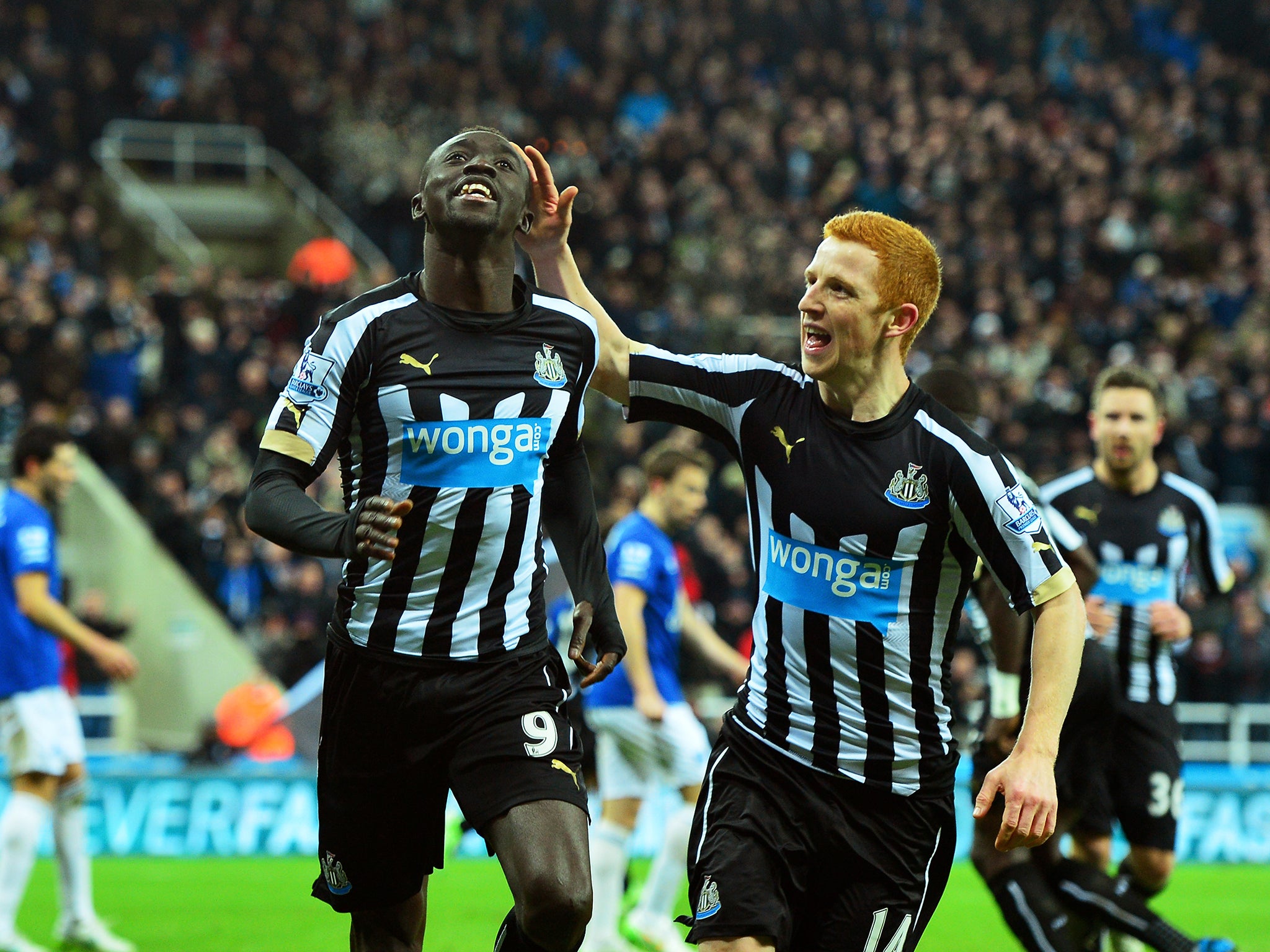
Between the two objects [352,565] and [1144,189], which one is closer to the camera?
[352,565]

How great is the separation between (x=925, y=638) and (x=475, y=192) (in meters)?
1.69

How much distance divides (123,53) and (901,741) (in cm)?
2046

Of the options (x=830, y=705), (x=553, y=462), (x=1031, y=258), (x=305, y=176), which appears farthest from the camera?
(x=305, y=176)

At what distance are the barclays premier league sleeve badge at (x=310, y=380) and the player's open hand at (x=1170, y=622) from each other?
4.12 meters

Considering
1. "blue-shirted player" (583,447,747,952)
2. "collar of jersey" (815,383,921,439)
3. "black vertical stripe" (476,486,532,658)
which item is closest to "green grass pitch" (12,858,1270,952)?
"blue-shirted player" (583,447,747,952)

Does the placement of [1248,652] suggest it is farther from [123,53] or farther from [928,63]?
[123,53]

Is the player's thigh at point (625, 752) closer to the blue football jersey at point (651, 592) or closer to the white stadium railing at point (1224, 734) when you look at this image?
the blue football jersey at point (651, 592)

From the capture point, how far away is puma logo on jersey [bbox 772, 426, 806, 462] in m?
4.24

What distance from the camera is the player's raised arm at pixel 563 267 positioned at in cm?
455

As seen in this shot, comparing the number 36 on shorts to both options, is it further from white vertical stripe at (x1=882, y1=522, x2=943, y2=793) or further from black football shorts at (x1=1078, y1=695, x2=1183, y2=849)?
white vertical stripe at (x1=882, y1=522, x2=943, y2=793)

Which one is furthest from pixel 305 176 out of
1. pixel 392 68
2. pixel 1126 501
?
pixel 1126 501

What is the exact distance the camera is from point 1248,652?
51.4 feet

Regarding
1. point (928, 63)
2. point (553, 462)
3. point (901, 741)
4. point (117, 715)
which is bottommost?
point (117, 715)

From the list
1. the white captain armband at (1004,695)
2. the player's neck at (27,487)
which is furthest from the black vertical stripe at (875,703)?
the player's neck at (27,487)
